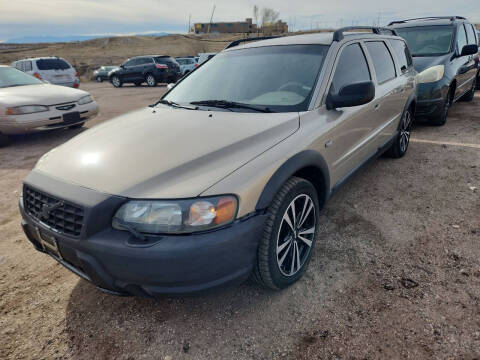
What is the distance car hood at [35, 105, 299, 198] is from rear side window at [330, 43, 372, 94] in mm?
690

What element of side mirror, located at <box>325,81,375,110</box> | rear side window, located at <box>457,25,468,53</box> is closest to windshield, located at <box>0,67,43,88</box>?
side mirror, located at <box>325,81,375,110</box>

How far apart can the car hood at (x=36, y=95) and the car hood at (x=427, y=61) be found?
6546mm

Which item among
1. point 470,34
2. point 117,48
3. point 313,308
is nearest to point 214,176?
point 313,308

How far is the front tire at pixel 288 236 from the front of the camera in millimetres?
1958

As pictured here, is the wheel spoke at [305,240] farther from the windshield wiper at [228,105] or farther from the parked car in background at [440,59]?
the parked car in background at [440,59]

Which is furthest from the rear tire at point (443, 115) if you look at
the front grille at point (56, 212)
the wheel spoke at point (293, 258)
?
the front grille at point (56, 212)

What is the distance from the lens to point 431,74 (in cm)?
563

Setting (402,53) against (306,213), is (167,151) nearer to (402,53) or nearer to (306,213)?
(306,213)

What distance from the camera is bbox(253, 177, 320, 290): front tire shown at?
1958 mm

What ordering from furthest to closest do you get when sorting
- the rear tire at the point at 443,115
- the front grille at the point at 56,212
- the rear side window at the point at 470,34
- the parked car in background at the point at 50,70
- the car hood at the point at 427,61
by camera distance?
1. the parked car in background at the point at 50,70
2. the rear side window at the point at 470,34
3. the rear tire at the point at 443,115
4. the car hood at the point at 427,61
5. the front grille at the point at 56,212

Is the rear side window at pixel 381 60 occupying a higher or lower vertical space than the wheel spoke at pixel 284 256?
higher

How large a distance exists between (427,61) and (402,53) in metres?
1.87

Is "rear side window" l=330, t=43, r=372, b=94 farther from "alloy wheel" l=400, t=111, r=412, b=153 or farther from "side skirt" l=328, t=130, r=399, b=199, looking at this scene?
"alloy wheel" l=400, t=111, r=412, b=153

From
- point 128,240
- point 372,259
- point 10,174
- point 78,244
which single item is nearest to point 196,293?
point 128,240
